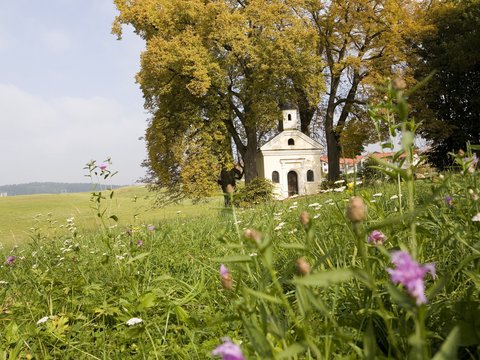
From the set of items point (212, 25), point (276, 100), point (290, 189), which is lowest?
point (290, 189)

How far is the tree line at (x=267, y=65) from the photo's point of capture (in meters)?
17.2

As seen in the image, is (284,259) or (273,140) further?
(273,140)

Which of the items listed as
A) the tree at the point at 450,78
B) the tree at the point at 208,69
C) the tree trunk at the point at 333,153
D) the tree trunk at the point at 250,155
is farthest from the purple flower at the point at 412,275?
the tree trunk at the point at 333,153

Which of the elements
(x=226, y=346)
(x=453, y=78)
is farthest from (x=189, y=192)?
(x=226, y=346)

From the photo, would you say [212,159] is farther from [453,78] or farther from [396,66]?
[453,78]

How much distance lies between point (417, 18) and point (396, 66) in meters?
2.51

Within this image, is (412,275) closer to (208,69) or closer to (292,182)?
(208,69)

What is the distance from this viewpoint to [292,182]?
2564cm

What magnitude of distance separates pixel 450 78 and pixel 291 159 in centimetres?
957

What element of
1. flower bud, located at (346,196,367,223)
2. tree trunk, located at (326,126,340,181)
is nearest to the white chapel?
tree trunk, located at (326,126,340,181)

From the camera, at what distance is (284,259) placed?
2.67 m

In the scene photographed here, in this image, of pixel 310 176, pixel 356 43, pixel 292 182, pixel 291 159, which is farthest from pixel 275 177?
pixel 356 43

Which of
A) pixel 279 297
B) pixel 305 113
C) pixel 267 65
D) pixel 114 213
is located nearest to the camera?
pixel 279 297

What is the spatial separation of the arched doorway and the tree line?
5.86 meters
